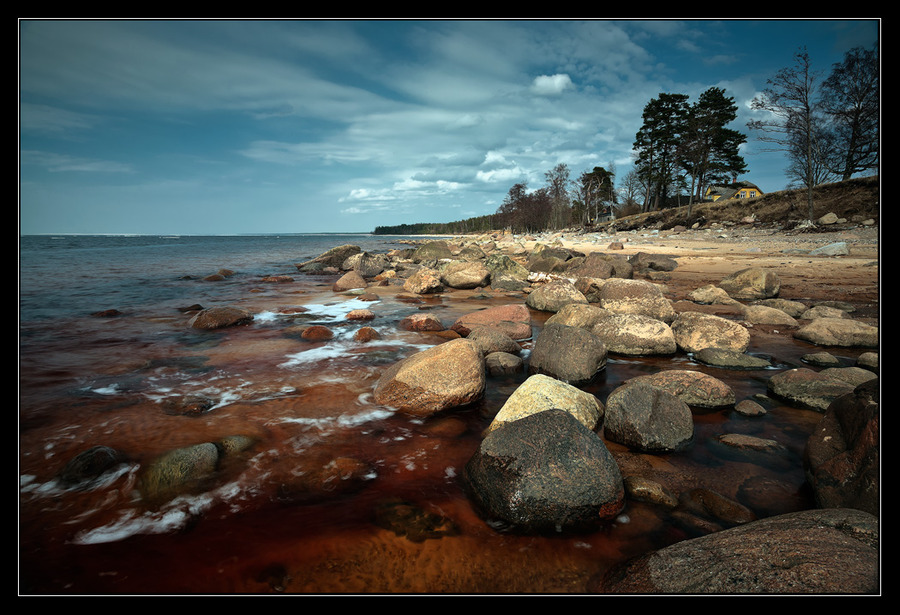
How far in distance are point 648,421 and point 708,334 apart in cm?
382

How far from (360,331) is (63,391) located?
4516 millimetres

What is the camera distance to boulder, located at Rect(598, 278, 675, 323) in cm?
811

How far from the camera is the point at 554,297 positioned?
10.1 metres

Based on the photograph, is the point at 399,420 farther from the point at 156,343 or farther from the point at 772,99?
the point at 772,99

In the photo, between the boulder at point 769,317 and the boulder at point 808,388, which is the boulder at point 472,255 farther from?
the boulder at point 808,388

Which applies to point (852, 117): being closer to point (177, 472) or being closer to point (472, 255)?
point (472, 255)

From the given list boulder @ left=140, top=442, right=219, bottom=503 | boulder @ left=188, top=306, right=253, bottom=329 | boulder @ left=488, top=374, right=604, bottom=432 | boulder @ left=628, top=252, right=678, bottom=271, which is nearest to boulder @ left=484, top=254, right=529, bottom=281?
boulder @ left=628, top=252, right=678, bottom=271

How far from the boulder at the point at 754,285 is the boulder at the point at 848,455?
921 centimetres

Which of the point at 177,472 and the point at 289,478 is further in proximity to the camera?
the point at 289,478

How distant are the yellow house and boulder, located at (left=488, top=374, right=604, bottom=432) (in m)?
65.6

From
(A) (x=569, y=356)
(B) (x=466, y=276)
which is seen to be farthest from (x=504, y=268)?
(A) (x=569, y=356)

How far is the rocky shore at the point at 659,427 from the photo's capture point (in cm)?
207

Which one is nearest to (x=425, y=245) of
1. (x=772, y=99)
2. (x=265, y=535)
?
(x=772, y=99)

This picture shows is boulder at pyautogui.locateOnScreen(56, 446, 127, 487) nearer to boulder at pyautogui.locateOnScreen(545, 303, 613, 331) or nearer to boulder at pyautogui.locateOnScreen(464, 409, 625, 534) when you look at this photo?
boulder at pyautogui.locateOnScreen(464, 409, 625, 534)
